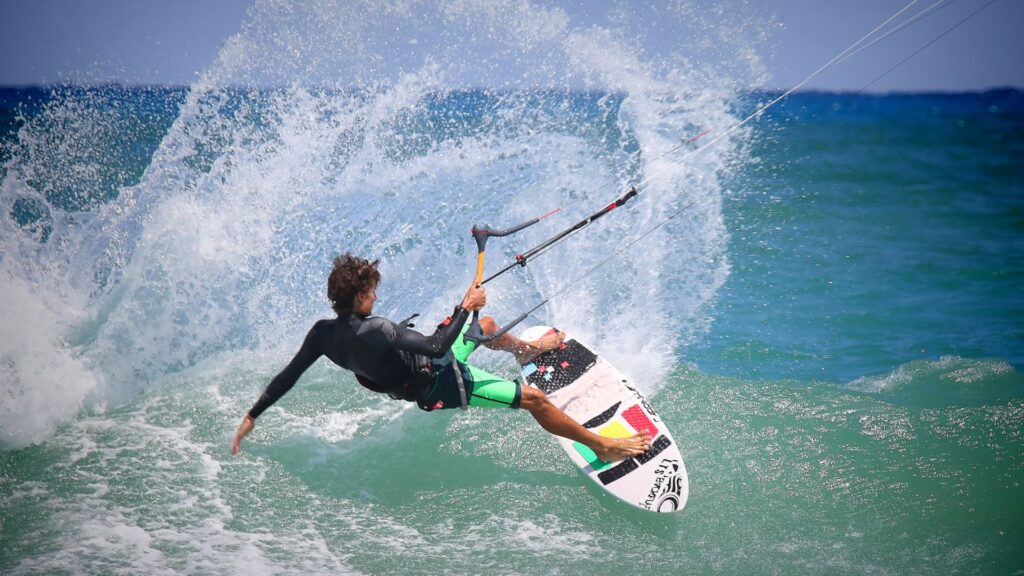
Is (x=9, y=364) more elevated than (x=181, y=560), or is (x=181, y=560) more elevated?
(x=9, y=364)

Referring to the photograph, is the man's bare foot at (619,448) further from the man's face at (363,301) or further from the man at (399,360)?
the man's face at (363,301)

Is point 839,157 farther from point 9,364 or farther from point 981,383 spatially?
point 9,364

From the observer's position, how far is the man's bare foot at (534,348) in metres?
5.18

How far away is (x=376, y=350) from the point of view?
12.0ft

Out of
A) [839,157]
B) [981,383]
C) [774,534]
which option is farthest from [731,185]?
[774,534]

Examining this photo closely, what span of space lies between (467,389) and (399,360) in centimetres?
46

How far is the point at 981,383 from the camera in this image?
5898mm

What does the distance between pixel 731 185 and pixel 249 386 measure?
32.0ft

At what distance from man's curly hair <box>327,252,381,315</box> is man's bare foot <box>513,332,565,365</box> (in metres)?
1.76

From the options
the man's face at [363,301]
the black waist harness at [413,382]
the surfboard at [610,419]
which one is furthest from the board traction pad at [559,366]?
the man's face at [363,301]

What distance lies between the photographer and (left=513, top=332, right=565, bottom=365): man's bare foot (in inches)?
204

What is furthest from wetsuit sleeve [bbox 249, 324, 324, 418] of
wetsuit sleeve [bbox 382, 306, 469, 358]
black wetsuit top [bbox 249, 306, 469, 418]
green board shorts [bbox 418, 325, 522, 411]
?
green board shorts [bbox 418, 325, 522, 411]

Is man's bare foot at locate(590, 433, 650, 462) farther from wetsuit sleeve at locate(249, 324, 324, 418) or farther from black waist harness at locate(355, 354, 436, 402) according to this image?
wetsuit sleeve at locate(249, 324, 324, 418)

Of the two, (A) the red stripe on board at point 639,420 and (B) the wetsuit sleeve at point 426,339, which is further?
(A) the red stripe on board at point 639,420
